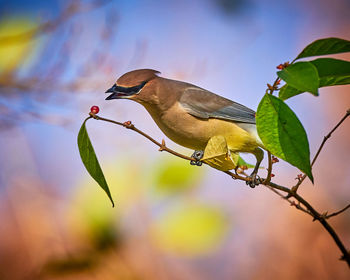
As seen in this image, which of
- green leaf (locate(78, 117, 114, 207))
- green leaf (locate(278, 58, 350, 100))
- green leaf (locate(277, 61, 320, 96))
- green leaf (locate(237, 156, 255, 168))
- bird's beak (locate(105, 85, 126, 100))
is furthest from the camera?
green leaf (locate(237, 156, 255, 168))

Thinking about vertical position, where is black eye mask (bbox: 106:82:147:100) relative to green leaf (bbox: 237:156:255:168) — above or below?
above

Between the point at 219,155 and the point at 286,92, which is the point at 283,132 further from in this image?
the point at 219,155

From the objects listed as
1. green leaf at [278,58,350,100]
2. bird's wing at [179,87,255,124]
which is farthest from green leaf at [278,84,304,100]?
bird's wing at [179,87,255,124]

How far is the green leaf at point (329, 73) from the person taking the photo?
721 mm

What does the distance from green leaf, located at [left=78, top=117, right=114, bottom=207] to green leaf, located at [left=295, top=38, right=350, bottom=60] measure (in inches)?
17.4

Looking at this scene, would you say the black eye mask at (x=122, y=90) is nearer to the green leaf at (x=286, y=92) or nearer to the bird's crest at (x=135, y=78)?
the bird's crest at (x=135, y=78)

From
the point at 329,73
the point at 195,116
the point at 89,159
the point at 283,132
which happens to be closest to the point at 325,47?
the point at 329,73

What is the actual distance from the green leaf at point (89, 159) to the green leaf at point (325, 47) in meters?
0.44

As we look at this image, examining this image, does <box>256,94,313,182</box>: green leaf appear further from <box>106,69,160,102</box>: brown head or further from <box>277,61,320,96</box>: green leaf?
<box>106,69,160,102</box>: brown head

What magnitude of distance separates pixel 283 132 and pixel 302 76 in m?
0.10

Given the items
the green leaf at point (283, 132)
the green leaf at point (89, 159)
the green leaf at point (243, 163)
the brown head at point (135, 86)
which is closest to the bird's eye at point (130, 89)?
the brown head at point (135, 86)

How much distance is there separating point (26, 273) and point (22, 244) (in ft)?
0.81

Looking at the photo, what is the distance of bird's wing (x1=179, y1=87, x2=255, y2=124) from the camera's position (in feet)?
4.49

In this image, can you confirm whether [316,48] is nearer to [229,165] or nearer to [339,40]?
[339,40]
